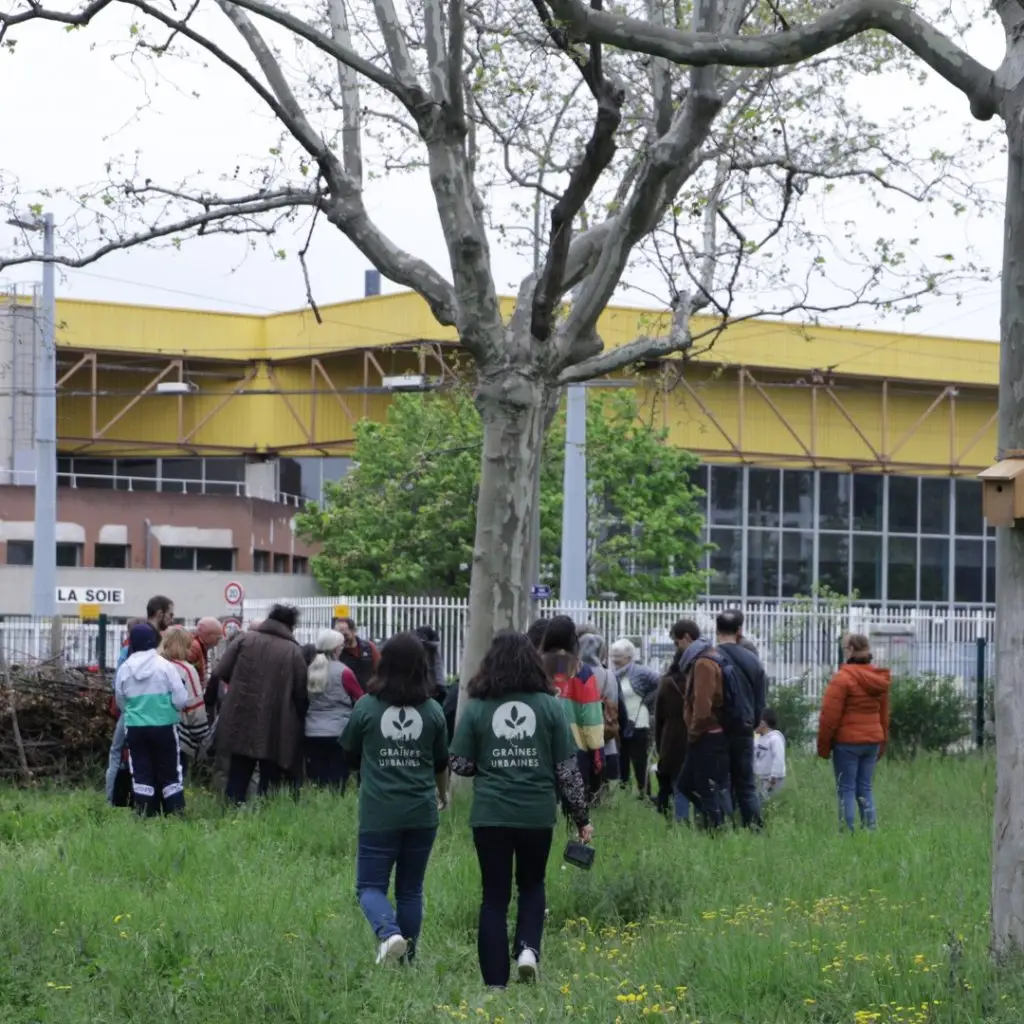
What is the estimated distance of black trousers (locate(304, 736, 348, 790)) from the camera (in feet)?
51.5

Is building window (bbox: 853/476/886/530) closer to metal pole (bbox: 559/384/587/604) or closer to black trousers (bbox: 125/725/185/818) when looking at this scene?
metal pole (bbox: 559/384/587/604)

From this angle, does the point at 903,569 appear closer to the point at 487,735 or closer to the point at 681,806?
the point at 681,806

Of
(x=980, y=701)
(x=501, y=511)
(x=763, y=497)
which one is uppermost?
(x=763, y=497)

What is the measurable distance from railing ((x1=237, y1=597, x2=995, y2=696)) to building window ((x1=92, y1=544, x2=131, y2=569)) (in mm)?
21512

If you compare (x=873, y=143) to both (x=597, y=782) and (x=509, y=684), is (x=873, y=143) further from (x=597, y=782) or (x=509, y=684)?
(x=509, y=684)

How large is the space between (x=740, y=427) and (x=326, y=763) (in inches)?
1450

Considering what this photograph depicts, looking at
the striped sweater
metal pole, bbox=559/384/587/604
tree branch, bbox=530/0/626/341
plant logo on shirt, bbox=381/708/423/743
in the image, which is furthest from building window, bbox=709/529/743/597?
plant logo on shirt, bbox=381/708/423/743

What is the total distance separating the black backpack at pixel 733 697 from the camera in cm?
1366

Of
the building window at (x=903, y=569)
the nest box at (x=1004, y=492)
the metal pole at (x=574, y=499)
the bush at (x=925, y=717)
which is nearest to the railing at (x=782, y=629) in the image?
the metal pole at (x=574, y=499)

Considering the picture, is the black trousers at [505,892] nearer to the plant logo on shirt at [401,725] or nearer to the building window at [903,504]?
the plant logo on shirt at [401,725]

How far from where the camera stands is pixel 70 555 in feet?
164

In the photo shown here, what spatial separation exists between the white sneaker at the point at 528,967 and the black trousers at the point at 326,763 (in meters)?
7.17

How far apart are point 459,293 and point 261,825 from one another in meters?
4.77


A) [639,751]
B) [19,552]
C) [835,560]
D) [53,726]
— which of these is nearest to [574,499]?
[639,751]
